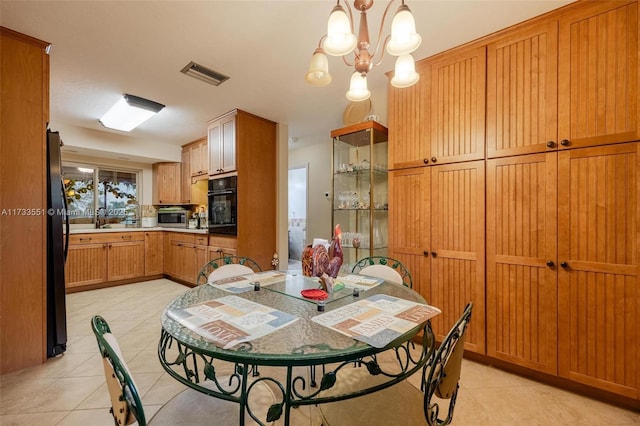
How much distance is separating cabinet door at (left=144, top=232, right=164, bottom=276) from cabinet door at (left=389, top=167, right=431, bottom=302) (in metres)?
4.22

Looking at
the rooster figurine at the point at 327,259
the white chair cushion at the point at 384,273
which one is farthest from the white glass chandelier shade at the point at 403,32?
the white chair cushion at the point at 384,273

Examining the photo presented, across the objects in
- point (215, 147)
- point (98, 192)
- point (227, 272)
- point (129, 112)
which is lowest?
point (227, 272)

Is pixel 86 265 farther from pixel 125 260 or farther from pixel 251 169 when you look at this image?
pixel 251 169

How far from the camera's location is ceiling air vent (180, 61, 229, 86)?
2455 mm

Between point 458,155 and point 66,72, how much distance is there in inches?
141

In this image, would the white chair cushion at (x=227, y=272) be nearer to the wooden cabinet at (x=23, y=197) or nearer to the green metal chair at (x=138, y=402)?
the green metal chair at (x=138, y=402)

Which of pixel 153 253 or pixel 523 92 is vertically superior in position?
pixel 523 92

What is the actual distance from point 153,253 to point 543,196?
17.8ft

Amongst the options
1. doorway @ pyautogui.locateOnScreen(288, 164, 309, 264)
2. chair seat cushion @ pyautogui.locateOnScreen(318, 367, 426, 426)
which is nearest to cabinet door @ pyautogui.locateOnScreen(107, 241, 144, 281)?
doorway @ pyautogui.locateOnScreen(288, 164, 309, 264)

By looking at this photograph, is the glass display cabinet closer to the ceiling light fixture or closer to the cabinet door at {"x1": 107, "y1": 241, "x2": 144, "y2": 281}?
the ceiling light fixture

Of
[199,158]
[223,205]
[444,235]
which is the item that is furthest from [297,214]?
[444,235]

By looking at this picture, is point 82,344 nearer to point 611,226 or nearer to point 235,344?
point 235,344

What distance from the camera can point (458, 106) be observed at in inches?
86.4

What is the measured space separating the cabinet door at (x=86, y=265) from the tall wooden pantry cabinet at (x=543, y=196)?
4618 mm
